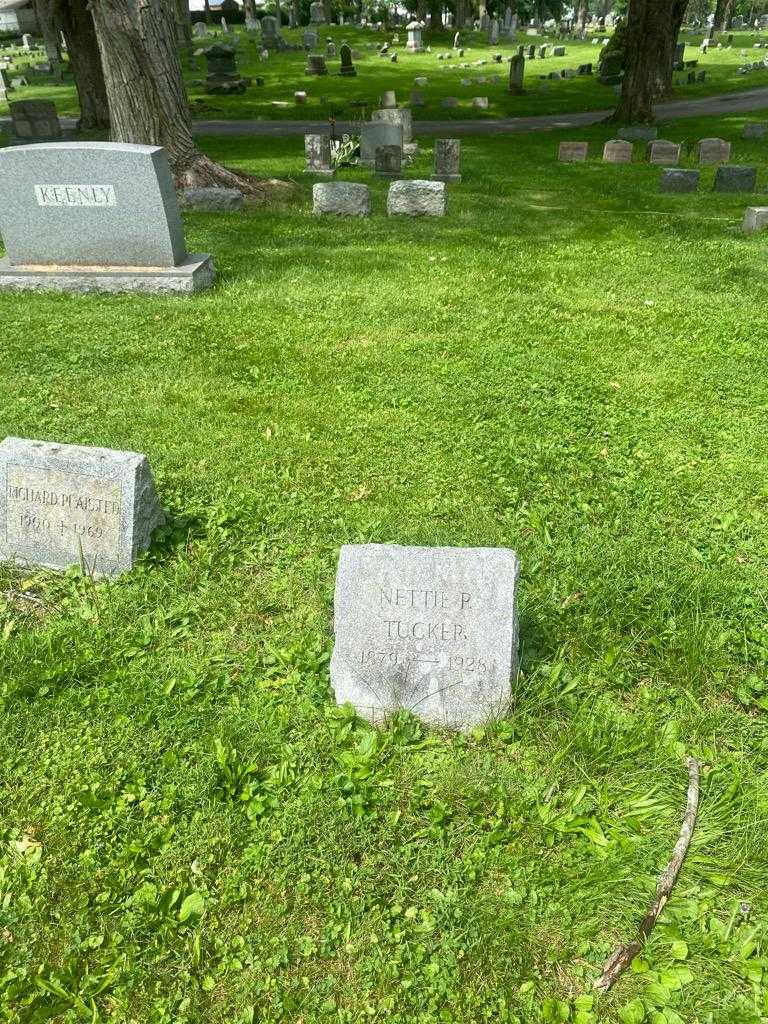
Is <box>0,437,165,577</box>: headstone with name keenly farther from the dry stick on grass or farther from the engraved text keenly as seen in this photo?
the engraved text keenly

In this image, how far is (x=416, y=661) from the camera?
3037 millimetres

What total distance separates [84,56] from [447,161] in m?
10.9

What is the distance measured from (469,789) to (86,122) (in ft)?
68.6

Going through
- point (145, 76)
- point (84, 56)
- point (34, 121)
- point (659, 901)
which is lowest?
point (659, 901)

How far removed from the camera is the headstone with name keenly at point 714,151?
1533 cm

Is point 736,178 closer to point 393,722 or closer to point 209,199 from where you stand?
point 209,199

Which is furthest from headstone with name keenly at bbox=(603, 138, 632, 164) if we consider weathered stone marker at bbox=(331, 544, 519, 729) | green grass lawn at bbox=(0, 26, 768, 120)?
weathered stone marker at bbox=(331, 544, 519, 729)

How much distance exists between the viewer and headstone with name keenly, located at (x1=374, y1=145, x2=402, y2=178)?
1392cm

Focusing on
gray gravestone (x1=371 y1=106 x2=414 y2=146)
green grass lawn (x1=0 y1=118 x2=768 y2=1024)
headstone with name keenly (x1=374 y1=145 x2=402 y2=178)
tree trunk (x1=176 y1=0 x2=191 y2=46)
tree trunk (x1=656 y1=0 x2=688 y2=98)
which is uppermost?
tree trunk (x1=176 y1=0 x2=191 y2=46)

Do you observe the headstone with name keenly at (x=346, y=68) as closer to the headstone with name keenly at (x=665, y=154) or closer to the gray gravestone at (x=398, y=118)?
the gray gravestone at (x=398, y=118)

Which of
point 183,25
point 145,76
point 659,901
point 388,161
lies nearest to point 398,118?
point 388,161

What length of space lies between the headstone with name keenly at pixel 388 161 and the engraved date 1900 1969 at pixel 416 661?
42.8 ft

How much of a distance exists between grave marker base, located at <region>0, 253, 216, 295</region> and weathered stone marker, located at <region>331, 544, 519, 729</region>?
600 cm

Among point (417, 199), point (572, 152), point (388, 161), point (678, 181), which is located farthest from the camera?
point (572, 152)
